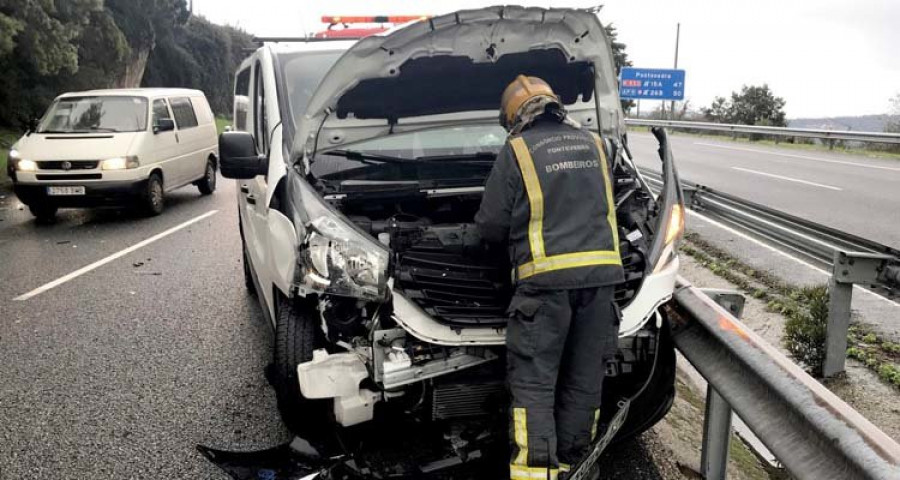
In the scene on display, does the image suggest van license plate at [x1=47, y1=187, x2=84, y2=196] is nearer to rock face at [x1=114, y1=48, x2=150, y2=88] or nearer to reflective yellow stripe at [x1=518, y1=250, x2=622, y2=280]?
reflective yellow stripe at [x1=518, y1=250, x2=622, y2=280]

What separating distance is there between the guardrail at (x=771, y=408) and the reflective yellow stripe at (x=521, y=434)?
0.78m

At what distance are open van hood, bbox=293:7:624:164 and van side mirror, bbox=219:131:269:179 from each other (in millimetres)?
448

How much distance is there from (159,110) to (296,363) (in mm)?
8981

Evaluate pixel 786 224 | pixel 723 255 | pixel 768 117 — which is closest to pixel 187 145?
pixel 723 255

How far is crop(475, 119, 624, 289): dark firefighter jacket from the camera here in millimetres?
2568

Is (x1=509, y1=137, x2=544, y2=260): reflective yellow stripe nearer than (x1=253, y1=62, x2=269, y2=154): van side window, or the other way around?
(x1=509, y1=137, x2=544, y2=260): reflective yellow stripe

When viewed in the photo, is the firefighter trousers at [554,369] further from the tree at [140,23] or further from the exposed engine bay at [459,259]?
the tree at [140,23]

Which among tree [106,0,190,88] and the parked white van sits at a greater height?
tree [106,0,190,88]

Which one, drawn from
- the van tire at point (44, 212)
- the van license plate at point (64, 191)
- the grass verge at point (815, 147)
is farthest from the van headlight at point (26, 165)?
the grass verge at point (815, 147)

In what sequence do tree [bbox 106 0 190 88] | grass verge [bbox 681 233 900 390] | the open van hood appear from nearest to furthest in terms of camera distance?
the open van hood < grass verge [bbox 681 233 900 390] < tree [bbox 106 0 190 88]

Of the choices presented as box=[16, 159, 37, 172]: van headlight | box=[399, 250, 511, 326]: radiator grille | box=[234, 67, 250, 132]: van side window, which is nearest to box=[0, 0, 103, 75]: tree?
box=[16, 159, 37, 172]: van headlight

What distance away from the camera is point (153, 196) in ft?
33.2

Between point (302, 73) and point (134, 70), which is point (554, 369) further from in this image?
point (134, 70)

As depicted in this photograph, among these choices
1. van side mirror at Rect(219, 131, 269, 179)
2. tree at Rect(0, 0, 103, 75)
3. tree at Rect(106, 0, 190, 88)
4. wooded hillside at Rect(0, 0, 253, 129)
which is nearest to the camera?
van side mirror at Rect(219, 131, 269, 179)
